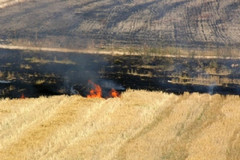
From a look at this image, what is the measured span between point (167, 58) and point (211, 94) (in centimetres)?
924

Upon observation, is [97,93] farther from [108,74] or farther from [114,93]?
[108,74]

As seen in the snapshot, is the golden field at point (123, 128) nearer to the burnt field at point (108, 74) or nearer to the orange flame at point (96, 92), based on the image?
the orange flame at point (96, 92)

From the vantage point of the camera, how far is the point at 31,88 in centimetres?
2544

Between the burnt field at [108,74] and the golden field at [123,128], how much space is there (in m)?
2.14

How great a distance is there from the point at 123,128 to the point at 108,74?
9794 millimetres

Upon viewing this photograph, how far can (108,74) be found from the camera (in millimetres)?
28656

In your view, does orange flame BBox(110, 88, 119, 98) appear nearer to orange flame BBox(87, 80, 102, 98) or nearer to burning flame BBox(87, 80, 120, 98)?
burning flame BBox(87, 80, 120, 98)

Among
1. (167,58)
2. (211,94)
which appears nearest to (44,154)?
(211,94)

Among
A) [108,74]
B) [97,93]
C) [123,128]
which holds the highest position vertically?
[108,74]

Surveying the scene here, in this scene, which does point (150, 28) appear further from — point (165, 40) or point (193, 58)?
point (193, 58)

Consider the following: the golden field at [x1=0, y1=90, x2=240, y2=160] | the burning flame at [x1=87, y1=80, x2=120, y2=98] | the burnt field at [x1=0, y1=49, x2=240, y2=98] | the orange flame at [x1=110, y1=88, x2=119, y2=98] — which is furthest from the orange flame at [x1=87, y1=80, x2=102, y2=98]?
the golden field at [x1=0, y1=90, x2=240, y2=160]

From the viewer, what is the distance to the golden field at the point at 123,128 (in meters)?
17.0

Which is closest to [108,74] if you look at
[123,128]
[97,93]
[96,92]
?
[96,92]

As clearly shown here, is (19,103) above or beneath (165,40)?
beneath
